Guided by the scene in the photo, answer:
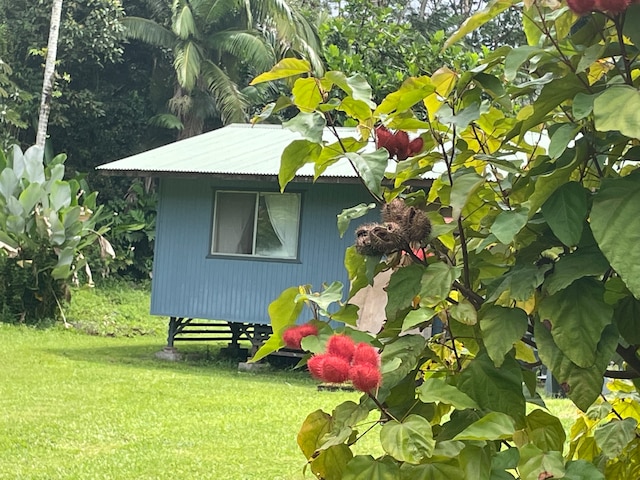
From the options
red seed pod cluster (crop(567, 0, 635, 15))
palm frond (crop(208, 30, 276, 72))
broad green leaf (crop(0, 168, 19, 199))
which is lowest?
red seed pod cluster (crop(567, 0, 635, 15))

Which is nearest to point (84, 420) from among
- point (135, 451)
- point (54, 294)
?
point (135, 451)

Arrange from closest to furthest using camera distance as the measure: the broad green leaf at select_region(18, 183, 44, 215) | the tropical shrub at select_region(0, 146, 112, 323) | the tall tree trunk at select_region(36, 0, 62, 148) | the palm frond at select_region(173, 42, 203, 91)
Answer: the broad green leaf at select_region(18, 183, 44, 215)
the tropical shrub at select_region(0, 146, 112, 323)
the tall tree trunk at select_region(36, 0, 62, 148)
the palm frond at select_region(173, 42, 203, 91)

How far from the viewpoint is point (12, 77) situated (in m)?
22.1

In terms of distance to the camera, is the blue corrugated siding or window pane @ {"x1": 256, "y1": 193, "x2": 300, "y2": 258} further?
window pane @ {"x1": 256, "y1": 193, "x2": 300, "y2": 258}

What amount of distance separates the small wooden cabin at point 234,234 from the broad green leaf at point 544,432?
386 inches

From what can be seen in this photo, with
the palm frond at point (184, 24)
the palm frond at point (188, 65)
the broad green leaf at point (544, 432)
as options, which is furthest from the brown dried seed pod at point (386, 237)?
the palm frond at point (184, 24)

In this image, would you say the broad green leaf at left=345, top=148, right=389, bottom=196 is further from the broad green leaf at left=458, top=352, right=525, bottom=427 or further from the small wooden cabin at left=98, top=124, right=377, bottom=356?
the small wooden cabin at left=98, top=124, right=377, bottom=356

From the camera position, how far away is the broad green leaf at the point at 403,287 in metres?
1.24

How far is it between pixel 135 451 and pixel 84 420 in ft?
4.35

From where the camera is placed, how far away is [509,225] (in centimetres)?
110

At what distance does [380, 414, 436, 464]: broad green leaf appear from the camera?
1.02m

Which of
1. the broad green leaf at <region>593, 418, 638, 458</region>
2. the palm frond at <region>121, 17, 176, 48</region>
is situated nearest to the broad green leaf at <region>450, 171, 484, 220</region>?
the broad green leaf at <region>593, 418, 638, 458</region>

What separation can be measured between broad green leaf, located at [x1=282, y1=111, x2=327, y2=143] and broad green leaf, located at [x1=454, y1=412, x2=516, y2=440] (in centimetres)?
43

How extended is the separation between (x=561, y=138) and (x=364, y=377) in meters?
0.40
